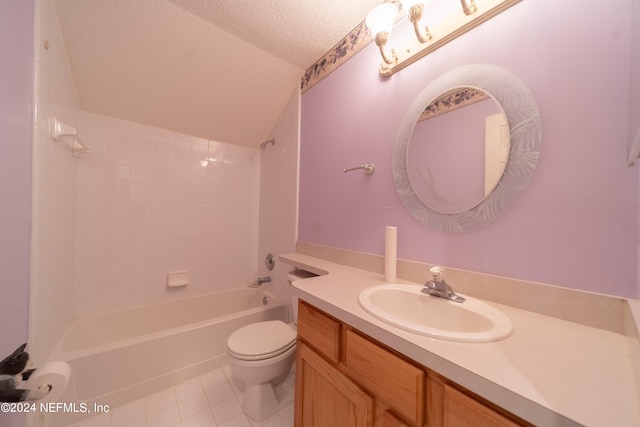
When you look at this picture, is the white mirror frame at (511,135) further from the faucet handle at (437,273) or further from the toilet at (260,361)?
the toilet at (260,361)

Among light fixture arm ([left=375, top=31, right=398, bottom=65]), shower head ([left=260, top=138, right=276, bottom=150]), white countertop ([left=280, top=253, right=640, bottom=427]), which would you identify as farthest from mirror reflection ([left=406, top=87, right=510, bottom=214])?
shower head ([left=260, top=138, right=276, bottom=150])

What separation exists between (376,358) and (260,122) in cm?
204

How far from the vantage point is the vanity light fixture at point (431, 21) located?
30.6 inches

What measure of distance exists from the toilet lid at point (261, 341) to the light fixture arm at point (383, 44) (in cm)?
157

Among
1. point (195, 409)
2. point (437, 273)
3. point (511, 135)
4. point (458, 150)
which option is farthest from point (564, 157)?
point (195, 409)

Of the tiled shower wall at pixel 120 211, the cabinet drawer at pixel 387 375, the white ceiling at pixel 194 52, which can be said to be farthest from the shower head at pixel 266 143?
Result: the cabinet drawer at pixel 387 375

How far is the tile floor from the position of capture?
110 cm

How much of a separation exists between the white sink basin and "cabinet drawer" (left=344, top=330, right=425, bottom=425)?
0.09 metres

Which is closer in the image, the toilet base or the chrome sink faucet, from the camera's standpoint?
the chrome sink faucet

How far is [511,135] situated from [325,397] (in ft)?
3.74

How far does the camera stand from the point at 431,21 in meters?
0.95

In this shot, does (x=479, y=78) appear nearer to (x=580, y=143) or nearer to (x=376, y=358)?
(x=580, y=143)

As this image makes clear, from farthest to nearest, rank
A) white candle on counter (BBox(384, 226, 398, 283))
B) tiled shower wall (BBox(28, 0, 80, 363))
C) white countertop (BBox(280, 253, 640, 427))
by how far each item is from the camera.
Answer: white candle on counter (BBox(384, 226, 398, 283)) → tiled shower wall (BBox(28, 0, 80, 363)) → white countertop (BBox(280, 253, 640, 427))

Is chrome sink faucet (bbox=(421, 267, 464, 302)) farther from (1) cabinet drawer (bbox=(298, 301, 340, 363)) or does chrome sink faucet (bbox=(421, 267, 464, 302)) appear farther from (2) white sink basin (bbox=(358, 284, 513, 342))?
(1) cabinet drawer (bbox=(298, 301, 340, 363))
